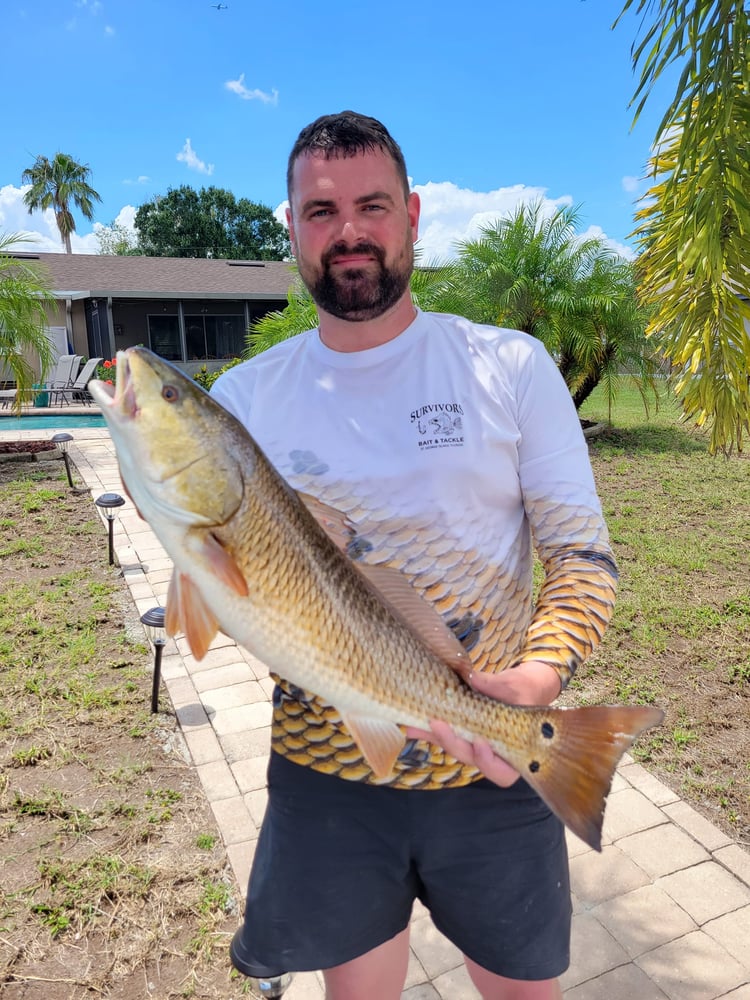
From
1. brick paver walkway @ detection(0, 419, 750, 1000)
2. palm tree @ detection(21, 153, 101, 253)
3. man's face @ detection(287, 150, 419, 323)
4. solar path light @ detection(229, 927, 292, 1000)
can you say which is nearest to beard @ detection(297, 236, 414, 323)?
man's face @ detection(287, 150, 419, 323)

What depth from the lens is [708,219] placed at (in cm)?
418

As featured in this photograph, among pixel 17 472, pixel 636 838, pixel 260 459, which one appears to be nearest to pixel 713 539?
pixel 636 838

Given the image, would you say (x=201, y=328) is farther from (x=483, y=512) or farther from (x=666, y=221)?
(x=483, y=512)

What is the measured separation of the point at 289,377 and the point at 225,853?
2.65 meters

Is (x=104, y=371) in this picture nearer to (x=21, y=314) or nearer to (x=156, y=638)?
(x=21, y=314)

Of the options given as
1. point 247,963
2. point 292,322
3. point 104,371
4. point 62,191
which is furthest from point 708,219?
point 62,191

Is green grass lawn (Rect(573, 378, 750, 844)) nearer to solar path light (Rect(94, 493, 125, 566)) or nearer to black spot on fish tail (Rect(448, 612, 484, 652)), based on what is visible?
black spot on fish tail (Rect(448, 612, 484, 652))

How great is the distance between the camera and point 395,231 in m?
2.16

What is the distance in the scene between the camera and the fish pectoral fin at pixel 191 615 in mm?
1582

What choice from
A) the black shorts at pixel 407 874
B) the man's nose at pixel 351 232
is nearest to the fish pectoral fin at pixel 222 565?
the black shorts at pixel 407 874

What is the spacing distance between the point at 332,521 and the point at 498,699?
61 centimetres

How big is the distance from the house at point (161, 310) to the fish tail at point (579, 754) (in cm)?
2617

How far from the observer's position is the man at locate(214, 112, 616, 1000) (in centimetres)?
202

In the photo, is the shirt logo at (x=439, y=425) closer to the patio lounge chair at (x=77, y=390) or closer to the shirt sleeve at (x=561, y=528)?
the shirt sleeve at (x=561, y=528)
